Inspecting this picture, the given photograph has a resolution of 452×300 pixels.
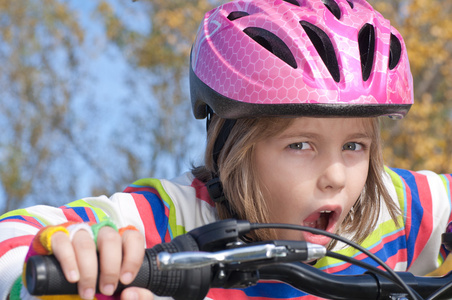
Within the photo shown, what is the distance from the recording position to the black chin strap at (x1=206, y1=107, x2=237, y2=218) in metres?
2.28

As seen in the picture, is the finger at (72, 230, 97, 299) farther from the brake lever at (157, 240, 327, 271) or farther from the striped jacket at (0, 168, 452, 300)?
the striped jacket at (0, 168, 452, 300)

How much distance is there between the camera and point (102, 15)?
11.1 metres

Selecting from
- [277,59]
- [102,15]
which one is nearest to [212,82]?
[277,59]

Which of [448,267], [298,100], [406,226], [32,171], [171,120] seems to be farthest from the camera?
[32,171]

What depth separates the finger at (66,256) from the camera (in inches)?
44.3

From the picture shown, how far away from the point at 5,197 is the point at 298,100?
41.6 ft

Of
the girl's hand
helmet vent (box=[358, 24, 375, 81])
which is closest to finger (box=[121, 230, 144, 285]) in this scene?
the girl's hand

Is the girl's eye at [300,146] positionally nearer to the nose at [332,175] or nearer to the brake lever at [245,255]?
the nose at [332,175]

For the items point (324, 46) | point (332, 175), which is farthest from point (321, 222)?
→ point (324, 46)

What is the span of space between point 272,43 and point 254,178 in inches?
19.1

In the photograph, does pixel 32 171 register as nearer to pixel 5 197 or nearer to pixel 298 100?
pixel 5 197

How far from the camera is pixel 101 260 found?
118 cm

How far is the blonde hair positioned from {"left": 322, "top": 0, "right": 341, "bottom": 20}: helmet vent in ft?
1.38

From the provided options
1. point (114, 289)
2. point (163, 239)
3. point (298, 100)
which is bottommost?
point (163, 239)
